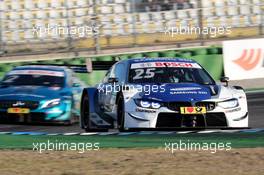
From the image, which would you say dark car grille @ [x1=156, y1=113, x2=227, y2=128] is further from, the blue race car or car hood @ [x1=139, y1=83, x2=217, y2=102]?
the blue race car

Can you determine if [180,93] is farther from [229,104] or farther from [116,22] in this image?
[116,22]

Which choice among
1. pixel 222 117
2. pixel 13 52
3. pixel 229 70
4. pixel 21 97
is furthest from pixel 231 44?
pixel 222 117

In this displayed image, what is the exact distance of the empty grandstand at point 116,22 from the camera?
22828 millimetres

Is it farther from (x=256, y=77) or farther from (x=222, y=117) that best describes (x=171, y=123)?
(x=256, y=77)

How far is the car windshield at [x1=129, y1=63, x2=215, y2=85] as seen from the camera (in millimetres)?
11609

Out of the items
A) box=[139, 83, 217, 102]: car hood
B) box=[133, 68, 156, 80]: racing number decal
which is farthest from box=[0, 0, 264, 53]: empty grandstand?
box=[139, 83, 217, 102]: car hood

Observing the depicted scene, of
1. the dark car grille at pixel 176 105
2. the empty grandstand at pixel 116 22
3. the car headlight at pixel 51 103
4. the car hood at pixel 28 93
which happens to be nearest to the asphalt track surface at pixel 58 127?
the car headlight at pixel 51 103

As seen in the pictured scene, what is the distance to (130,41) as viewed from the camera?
24.0 metres

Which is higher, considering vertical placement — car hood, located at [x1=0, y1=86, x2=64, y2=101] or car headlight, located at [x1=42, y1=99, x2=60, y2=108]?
car hood, located at [x1=0, y1=86, x2=64, y2=101]

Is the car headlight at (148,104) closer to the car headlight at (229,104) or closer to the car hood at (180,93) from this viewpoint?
the car hood at (180,93)

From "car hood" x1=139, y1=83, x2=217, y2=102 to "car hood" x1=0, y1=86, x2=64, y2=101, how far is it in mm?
3317

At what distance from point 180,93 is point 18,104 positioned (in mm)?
3719

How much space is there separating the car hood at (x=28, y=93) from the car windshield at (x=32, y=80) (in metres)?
0.25

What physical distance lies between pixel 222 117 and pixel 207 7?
14.0 metres
